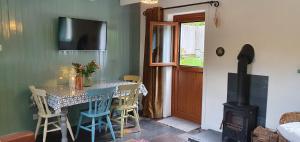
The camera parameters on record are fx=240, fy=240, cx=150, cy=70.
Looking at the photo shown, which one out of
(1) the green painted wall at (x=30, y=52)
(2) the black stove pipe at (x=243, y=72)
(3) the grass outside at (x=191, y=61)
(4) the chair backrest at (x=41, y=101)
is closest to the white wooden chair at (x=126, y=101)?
(1) the green painted wall at (x=30, y=52)

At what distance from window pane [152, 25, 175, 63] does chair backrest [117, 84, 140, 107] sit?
986mm

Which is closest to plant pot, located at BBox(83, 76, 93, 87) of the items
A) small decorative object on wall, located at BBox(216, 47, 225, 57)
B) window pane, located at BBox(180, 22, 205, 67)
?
window pane, located at BBox(180, 22, 205, 67)

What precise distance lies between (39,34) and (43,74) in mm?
582

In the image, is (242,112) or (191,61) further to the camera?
(191,61)

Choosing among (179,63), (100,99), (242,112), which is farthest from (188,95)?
(100,99)

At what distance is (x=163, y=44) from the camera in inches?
175

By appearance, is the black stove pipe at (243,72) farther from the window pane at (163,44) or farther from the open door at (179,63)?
the window pane at (163,44)

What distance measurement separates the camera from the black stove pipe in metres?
3.10

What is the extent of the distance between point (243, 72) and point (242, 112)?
0.51 meters

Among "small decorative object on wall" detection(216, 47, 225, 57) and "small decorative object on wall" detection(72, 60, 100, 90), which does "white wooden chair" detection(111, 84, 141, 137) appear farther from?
"small decorative object on wall" detection(216, 47, 225, 57)

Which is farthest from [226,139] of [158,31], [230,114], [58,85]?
[58,85]

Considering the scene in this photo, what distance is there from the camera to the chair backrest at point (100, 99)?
3.10 metres

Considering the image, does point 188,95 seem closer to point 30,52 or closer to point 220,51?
point 220,51

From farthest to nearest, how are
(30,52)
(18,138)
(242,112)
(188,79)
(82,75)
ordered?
(188,79) < (82,75) < (30,52) < (242,112) < (18,138)
